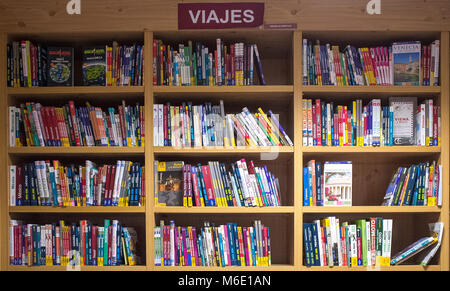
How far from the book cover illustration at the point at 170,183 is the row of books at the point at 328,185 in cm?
73

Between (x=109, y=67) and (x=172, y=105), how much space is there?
0.47m

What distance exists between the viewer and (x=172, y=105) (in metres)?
3.25

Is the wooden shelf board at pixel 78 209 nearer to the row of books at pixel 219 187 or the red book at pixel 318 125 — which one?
the row of books at pixel 219 187

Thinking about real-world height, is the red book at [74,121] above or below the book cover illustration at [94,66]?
below

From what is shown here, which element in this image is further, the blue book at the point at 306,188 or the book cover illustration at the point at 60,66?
the book cover illustration at the point at 60,66

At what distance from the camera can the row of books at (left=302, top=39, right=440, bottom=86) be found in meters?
2.97

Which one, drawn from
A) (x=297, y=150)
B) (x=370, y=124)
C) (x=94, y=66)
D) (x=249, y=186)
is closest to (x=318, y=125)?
(x=297, y=150)

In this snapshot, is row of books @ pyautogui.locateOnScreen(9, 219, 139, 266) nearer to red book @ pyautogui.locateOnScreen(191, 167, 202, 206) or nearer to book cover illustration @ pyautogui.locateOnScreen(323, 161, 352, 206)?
red book @ pyautogui.locateOnScreen(191, 167, 202, 206)

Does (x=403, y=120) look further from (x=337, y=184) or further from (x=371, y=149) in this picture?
(x=337, y=184)

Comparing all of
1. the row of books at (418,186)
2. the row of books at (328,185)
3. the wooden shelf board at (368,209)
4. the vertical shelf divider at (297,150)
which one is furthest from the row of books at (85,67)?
the row of books at (418,186)

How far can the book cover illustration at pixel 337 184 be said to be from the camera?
2.95 metres

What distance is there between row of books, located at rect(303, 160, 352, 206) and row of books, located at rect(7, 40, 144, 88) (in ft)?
3.71

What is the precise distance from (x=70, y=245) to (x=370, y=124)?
6.21 feet

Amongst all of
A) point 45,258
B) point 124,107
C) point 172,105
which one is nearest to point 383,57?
point 172,105
